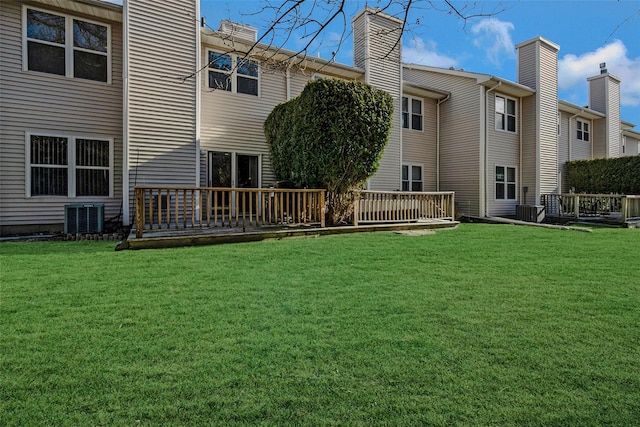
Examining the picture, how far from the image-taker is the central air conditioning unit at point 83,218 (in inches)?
327

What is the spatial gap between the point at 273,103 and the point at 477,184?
28.4 feet

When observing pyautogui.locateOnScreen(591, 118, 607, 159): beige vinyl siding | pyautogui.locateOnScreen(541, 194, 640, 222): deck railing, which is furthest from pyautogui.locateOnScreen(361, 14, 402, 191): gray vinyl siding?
pyautogui.locateOnScreen(591, 118, 607, 159): beige vinyl siding

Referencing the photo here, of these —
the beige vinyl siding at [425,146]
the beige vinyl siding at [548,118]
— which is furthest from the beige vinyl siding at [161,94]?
the beige vinyl siding at [548,118]

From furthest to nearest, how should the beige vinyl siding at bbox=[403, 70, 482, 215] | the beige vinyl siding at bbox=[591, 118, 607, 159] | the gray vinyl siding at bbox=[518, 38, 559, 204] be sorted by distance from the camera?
the beige vinyl siding at bbox=[591, 118, 607, 159] < the gray vinyl siding at bbox=[518, 38, 559, 204] < the beige vinyl siding at bbox=[403, 70, 482, 215]

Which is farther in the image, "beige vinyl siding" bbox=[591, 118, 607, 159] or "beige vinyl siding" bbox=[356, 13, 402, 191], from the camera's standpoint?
"beige vinyl siding" bbox=[591, 118, 607, 159]

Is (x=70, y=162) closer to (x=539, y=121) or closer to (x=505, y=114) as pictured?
(x=505, y=114)

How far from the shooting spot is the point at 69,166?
8.98 metres

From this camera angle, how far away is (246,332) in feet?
9.48

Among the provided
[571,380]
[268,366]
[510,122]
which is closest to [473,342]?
[571,380]

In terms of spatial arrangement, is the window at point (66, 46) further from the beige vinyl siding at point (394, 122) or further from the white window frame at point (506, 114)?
the white window frame at point (506, 114)

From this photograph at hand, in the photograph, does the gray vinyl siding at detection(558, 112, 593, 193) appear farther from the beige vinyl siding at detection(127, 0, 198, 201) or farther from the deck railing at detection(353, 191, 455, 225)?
the beige vinyl siding at detection(127, 0, 198, 201)

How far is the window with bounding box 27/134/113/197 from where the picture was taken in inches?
341

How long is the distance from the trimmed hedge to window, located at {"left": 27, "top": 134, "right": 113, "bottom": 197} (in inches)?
746

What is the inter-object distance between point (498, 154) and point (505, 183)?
1331mm
